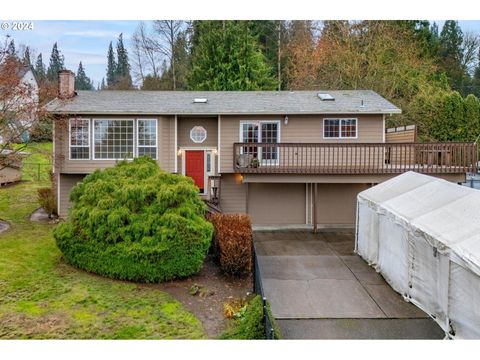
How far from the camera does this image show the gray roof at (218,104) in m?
13.9

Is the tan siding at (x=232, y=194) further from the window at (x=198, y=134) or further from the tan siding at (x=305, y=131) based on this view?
the window at (x=198, y=134)

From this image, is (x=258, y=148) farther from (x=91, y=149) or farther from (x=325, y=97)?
(x=91, y=149)

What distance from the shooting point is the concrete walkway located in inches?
267

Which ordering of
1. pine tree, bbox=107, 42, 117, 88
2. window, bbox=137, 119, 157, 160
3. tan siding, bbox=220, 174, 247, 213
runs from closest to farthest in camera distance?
window, bbox=137, 119, 157, 160 < tan siding, bbox=220, 174, 247, 213 < pine tree, bbox=107, 42, 117, 88

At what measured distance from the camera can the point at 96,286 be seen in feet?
28.3

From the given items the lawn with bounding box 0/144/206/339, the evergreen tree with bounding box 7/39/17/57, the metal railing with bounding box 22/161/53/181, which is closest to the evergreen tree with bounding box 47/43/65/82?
the metal railing with bounding box 22/161/53/181

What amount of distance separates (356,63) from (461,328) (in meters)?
20.3

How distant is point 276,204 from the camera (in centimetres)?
1511

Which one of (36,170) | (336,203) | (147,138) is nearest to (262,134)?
(336,203)

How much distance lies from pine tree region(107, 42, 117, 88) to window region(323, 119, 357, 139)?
2827cm

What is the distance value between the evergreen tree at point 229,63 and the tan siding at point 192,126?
539 inches

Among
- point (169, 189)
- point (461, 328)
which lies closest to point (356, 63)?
point (169, 189)

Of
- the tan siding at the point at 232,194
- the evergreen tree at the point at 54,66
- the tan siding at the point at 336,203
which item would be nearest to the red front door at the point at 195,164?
the tan siding at the point at 232,194

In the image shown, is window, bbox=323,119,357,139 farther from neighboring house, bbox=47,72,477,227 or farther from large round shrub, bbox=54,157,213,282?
large round shrub, bbox=54,157,213,282
